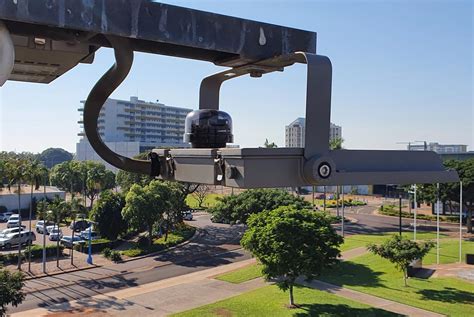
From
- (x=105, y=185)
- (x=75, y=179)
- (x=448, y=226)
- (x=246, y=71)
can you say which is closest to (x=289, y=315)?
(x=246, y=71)

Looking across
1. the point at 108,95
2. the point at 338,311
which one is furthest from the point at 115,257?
the point at 108,95

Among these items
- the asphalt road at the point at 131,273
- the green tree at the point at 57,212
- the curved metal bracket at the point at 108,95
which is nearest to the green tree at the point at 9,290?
the asphalt road at the point at 131,273

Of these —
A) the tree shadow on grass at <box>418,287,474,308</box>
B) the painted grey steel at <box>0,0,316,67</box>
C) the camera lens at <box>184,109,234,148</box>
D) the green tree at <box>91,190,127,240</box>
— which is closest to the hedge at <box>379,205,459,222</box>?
the tree shadow on grass at <box>418,287,474,308</box>

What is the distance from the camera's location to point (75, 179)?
74125 millimetres

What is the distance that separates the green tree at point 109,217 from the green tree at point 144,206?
344 cm

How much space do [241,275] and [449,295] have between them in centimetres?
1368

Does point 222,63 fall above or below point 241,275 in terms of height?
above

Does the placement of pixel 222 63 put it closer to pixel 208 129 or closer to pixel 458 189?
pixel 208 129

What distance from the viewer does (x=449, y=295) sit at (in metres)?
26.0

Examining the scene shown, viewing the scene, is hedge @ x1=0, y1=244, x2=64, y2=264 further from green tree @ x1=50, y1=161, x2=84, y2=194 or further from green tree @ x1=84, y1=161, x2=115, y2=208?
green tree @ x1=50, y1=161, x2=84, y2=194

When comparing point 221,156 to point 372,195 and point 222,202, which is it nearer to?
point 222,202

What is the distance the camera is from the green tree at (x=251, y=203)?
4231cm

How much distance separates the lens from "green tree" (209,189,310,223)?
139 feet

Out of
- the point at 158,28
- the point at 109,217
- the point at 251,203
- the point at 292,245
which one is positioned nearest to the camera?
the point at 158,28
